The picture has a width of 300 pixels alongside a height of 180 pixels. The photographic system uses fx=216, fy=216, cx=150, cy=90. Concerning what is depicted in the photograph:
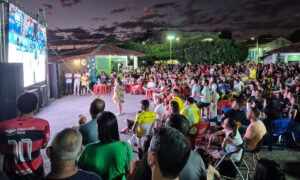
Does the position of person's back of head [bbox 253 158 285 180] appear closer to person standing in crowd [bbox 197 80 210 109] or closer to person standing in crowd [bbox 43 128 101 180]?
person standing in crowd [bbox 43 128 101 180]

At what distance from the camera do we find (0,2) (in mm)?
7203

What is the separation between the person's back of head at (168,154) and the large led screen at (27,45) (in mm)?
7921

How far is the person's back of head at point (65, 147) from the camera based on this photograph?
1.69 m

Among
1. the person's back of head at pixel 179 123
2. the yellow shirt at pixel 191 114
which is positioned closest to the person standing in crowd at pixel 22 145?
the person's back of head at pixel 179 123

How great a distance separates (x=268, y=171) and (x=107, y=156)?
153 cm

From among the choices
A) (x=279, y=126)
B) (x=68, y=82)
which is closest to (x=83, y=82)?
(x=68, y=82)

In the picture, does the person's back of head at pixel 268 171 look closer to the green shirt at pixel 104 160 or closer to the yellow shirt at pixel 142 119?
the green shirt at pixel 104 160

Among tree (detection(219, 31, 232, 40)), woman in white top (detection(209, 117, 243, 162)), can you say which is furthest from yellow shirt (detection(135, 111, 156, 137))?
tree (detection(219, 31, 232, 40))

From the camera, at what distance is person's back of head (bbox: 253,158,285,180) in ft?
6.26

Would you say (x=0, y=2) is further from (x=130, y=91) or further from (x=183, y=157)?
(x=130, y=91)

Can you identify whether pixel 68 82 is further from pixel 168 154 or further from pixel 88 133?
pixel 168 154

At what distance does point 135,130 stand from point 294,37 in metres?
93.4

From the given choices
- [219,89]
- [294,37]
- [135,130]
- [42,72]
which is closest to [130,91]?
[42,72]

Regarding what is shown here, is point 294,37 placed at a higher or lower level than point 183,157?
higher
